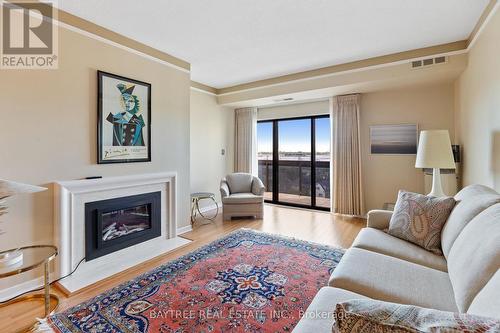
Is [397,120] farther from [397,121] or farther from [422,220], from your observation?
[422,220]

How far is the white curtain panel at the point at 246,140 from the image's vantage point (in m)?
5.57

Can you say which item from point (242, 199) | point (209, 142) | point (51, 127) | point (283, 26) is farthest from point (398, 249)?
point (209, 142)

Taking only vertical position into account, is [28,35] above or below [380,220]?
above

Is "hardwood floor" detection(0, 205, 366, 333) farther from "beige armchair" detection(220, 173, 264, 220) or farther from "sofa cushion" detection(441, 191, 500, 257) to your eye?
"sofa cushion" detection(441, 191, 500, 257)

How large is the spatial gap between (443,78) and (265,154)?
139 inches

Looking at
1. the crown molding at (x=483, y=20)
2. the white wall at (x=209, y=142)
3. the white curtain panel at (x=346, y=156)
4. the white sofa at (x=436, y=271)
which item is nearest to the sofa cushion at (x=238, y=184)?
the white wall at (x=209, y=142)

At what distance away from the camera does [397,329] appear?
56 cm

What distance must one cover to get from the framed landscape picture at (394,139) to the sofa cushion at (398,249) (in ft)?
8.53

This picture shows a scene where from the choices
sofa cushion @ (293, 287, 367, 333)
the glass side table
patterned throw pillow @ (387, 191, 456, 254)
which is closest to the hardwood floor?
the glass side table

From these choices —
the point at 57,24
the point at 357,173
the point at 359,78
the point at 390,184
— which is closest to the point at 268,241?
the point at 357,173

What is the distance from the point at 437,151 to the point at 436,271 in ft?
5.49

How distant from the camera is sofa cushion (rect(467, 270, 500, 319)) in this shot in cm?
77

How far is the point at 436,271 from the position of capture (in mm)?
1510

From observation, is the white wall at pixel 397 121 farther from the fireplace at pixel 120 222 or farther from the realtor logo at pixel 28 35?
the realtor logo at pixel 28 35
